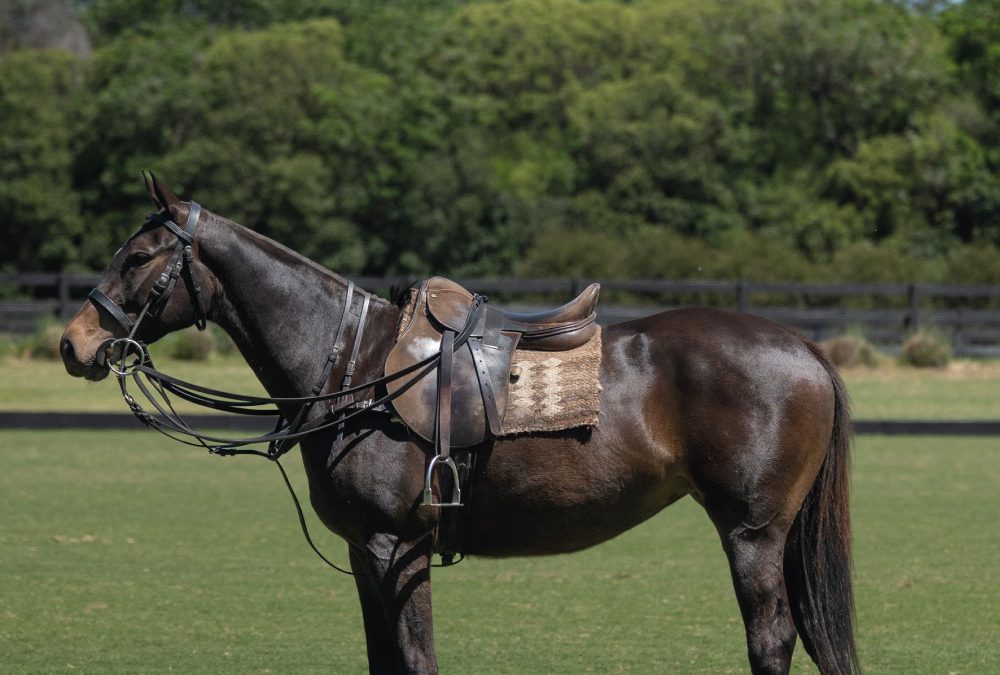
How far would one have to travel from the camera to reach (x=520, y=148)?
122ft

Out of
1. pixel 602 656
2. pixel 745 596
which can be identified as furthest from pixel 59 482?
pixel 745 596

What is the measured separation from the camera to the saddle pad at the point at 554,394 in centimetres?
496

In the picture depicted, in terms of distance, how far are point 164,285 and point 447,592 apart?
394cm

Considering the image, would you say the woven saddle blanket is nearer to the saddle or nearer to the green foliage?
the saddle

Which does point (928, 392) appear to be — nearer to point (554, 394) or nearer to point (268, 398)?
point (554, 394)

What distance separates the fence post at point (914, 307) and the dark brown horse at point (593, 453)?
2051cm

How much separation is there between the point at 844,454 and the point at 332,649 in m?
2.95

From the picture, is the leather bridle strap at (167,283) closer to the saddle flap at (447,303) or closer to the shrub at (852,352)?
the saddle flap at (447,303)

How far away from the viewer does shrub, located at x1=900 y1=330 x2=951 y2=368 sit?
75.9 feet

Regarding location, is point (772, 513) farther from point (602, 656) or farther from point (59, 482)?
point (59, 482)

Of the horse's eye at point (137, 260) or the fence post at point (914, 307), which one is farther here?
the fence post at point (914, 307)

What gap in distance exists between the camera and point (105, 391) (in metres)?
21.4

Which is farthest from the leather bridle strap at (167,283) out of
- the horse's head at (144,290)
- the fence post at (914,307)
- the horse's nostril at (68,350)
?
the fence post at (914,307)

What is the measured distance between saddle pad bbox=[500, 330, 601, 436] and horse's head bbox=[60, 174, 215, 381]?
124cm
